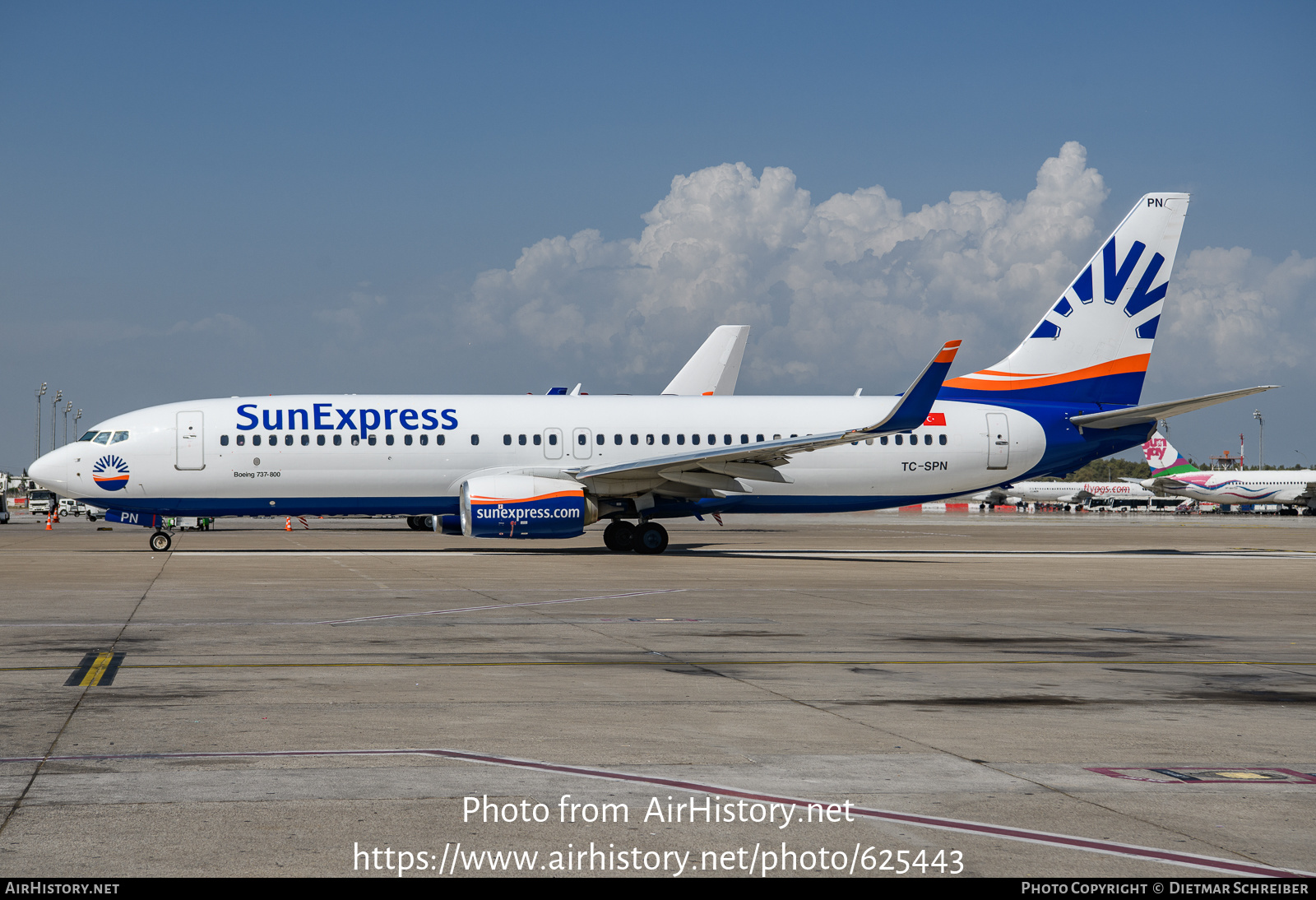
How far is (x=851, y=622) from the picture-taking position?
14.7 meters

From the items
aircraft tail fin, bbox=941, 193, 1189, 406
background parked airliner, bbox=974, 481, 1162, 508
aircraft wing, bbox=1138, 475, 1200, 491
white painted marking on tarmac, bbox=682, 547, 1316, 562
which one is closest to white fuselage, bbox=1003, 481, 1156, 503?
background parked airliner, bbox=974, 481, 1162, 508

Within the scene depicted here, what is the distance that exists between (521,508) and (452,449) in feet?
11.2

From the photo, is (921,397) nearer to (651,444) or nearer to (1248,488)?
(651,444)

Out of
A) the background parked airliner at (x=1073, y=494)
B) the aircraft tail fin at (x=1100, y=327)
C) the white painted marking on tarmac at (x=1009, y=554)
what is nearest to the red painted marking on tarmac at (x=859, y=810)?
the white painted marking on tarmac at (x=1009, y=554)

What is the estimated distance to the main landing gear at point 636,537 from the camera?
99.3ft

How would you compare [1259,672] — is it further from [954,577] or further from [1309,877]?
[954,577]

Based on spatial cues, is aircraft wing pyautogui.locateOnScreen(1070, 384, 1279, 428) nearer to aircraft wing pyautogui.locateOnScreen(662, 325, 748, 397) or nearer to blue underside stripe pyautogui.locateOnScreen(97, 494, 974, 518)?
blue underside stripe pyautogui.locateOnScreen(97, 494, 974, 518)

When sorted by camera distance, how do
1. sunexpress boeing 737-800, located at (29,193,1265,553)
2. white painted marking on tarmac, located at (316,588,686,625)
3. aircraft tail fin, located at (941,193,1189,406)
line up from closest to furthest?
white painted marking on tarmac, located at (316,588,686,625)
sunexpress boeing 737-800, located at (29,193,1265,553)
aircraft tail fin, located at (941,193,1189,406)

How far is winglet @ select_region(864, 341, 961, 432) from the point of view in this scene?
26312 mm

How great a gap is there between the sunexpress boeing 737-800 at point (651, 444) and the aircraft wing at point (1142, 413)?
64 mm

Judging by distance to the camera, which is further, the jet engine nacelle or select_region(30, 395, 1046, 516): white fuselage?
select_region(30, 395, 1046, 516): white fuselage

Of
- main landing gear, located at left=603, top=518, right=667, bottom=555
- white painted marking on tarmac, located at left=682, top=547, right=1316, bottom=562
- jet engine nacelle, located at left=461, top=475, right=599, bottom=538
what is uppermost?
jet engine nacelle, located at left=461, top=475, right=599, bottom=538

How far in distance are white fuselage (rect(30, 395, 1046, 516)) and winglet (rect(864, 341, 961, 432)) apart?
14.6ft

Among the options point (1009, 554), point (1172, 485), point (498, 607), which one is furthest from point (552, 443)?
point (1172, 485)
